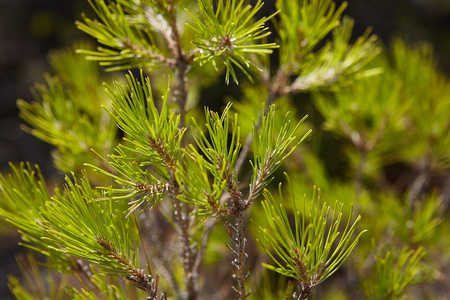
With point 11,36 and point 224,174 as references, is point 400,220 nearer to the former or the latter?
point 224,174

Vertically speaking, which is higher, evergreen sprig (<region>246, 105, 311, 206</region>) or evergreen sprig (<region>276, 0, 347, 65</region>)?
evergreen sprig (<region>276, 0, 347, 65</region>)

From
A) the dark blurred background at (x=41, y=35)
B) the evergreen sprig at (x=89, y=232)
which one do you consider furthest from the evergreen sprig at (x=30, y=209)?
the dark blurred background at (x=41, y=35)

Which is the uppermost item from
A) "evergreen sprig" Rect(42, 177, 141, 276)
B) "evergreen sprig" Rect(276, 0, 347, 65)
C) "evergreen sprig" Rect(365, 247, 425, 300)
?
"evergreen sprig" Rect(276, 0, 347, 65)

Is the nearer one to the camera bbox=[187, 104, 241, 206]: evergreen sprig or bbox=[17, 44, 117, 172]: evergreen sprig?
bbox=[187, 104, 241, 206]: evergreen sprig

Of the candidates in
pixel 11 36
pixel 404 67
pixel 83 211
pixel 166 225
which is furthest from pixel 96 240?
pixel 11 36

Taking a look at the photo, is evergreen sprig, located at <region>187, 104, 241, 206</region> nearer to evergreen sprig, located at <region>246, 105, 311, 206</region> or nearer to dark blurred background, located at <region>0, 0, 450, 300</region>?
evergreen sprig, located at <region>246, 105, 311, 206</region>

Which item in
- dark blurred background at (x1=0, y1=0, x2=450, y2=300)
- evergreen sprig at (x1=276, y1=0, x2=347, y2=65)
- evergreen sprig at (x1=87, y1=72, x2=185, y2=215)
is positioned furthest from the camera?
dark blurred background at (x1=0, y1=0, x2=450, y2=300)

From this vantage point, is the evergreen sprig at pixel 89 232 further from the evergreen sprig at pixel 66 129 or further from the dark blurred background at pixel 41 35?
the dark blurred background at pixel 41 35

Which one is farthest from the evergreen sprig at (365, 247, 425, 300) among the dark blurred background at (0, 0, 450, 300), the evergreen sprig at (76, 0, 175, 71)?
the dark blurred background at (0, 0, 450, 300)

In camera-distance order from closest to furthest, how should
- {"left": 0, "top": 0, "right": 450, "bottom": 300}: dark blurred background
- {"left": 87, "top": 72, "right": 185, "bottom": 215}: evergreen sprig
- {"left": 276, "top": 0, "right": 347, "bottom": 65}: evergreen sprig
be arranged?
{"left": 87, "top": 72, "right": 185, "bottom": 215}: evergreen sprig < {"left": 276, "top": 0, "right": 347, "bottom": 65}: evergreen sprig < {"left": 0, "top": 0, "right": 450, "bottom": 300}: dark blurred background

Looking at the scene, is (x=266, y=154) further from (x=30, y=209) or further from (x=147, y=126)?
(x=30, y=209)
